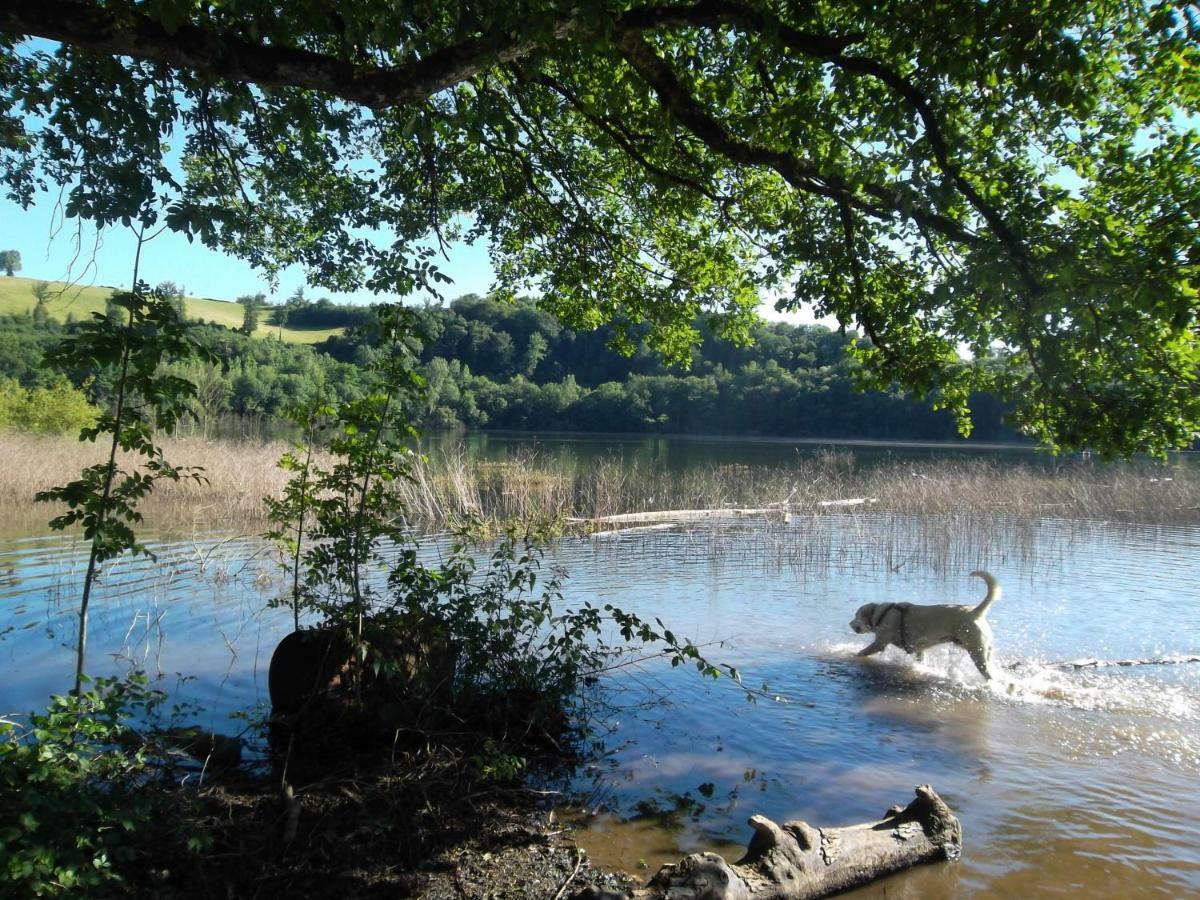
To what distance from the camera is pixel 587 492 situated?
799 inches

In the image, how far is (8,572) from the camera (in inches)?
432

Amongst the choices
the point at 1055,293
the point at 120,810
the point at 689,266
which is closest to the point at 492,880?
the point at 120,810

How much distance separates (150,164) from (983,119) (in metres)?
6.14

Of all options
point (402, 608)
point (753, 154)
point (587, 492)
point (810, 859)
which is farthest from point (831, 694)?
point (587, 492)

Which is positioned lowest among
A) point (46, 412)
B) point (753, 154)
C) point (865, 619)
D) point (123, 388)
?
point (865, 619)

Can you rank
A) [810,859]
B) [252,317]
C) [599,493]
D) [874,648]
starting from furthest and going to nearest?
[599,493]
[252,317]
[874,648]
[810,859]

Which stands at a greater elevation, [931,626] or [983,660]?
[931,626]

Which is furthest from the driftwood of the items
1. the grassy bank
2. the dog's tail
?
the grassy bank

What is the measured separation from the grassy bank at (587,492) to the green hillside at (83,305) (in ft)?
11.1

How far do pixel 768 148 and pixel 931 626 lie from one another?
4.88 m

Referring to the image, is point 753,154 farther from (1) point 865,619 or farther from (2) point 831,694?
(1) point 865,619

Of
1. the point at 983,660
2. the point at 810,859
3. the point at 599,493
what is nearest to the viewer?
the point at 810,859

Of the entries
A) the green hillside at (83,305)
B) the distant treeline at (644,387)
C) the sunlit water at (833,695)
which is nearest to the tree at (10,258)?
the green hillside at (83,305)

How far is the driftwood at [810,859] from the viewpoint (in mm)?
3578
